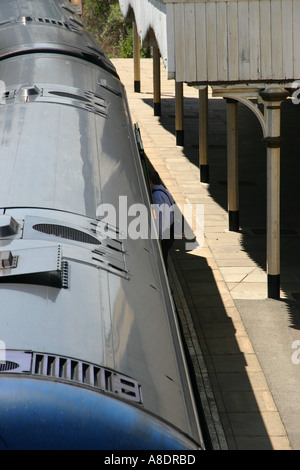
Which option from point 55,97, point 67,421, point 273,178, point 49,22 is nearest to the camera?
point 67,421

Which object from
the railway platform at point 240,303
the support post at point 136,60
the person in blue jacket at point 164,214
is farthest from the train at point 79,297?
the support post at point 136,60

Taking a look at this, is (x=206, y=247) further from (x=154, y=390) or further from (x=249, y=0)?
(x=154, y=390)

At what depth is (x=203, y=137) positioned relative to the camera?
13789mm

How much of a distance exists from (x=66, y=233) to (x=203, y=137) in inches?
378

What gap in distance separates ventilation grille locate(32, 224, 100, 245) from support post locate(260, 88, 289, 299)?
4466mm

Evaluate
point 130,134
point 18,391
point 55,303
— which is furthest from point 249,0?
point 18,391

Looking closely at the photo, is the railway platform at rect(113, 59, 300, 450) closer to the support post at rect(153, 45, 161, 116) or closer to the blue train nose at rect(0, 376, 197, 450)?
the support post at rect(153, 45, 161, 116)

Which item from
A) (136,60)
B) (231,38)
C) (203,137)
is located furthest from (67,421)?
(136,60)

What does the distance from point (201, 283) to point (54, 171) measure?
15.1 feet

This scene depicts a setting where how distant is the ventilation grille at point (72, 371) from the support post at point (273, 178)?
228 inches

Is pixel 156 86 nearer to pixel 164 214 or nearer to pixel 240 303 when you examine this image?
pixel 240 303

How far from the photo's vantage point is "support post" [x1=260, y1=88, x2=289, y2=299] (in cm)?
854

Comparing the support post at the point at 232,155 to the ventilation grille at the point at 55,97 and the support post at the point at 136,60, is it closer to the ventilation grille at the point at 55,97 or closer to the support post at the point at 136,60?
the ventilation grille at the point at 55,97

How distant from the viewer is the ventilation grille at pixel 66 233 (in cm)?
438
